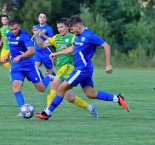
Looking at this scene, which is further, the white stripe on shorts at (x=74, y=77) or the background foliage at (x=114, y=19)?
the background foliage at (x=114, y=19)

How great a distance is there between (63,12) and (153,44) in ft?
26.8

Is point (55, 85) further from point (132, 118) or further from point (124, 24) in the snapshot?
point (124, 24)

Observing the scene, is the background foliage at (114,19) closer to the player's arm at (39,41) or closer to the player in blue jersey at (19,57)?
the player's arm at (39,41)

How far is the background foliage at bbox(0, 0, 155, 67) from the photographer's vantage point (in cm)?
4500

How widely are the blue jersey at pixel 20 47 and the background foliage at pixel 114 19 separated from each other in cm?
2787

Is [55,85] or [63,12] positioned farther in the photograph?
[63,12]

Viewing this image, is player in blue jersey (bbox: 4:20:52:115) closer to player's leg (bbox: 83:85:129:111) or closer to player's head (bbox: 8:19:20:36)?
player's head (bbox: 8:19:20:36)

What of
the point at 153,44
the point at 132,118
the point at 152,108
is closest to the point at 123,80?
the point at 152,108

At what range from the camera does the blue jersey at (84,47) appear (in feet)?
46.2

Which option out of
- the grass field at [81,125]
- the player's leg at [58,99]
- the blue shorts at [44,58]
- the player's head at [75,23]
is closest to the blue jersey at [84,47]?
the player's head at [75,23]

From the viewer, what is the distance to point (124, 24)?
57.1 m

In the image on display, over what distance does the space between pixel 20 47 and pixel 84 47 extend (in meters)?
1.43

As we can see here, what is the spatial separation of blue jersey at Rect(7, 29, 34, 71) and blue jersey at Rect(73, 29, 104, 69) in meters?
0.99

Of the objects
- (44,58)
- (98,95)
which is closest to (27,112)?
(98,95)
